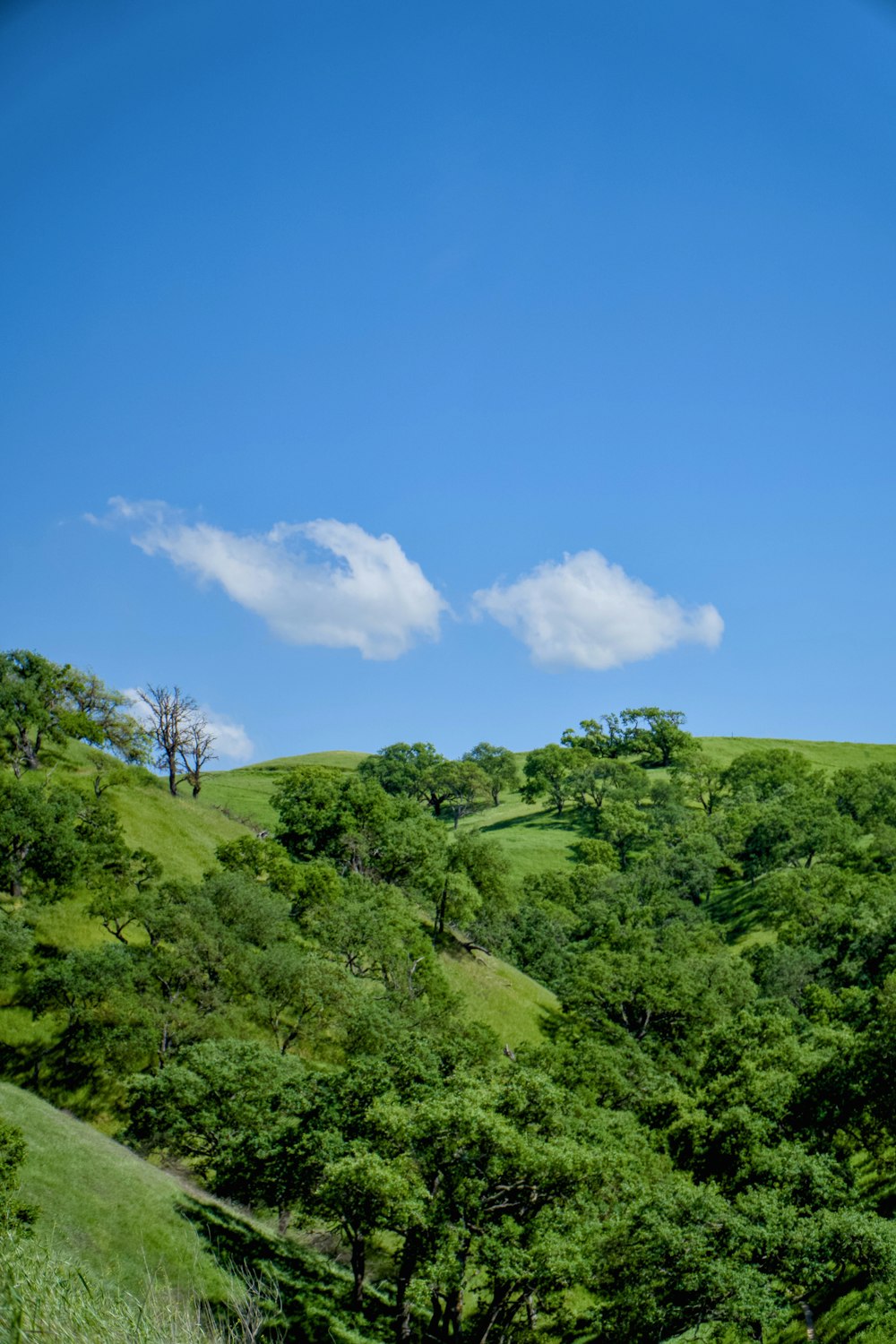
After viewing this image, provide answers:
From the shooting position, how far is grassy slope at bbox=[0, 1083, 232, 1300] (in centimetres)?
2930

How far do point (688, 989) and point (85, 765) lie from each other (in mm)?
67511

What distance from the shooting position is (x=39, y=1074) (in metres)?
44.9

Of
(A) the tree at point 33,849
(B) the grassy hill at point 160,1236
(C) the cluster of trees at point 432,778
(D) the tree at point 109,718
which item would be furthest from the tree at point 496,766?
(B) the grassy hill at point 160,1236

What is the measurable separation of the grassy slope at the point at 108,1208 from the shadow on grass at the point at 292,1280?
3.64ft

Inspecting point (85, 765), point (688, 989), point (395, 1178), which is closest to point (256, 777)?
point (85, 765)

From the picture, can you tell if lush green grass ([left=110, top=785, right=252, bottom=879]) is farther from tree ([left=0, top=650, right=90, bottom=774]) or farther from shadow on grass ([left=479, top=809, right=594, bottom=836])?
shadow on grass ([left=479, top=809, right=594, bottom=836])

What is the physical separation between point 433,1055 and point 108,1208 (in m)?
15.7

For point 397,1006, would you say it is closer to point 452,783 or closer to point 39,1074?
point 39,1074

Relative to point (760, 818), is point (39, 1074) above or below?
below

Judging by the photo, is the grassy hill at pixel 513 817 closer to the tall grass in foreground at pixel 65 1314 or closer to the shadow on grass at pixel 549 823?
the shadow on grass at pixel 549 823

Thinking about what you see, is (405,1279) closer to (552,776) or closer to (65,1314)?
(65,1314)

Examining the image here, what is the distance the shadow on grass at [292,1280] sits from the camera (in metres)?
31.6

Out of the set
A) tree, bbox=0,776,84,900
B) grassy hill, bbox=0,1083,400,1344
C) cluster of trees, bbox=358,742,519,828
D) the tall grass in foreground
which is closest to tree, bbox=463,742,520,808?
cluster of trees, bbox=358,742,519,828

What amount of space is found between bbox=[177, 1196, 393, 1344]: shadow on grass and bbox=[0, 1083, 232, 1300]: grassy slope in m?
1.11
